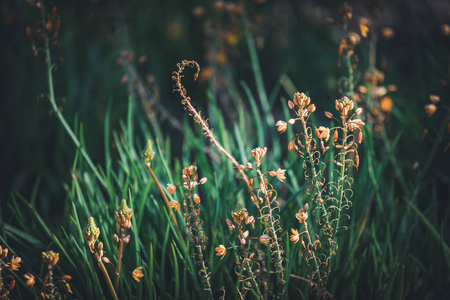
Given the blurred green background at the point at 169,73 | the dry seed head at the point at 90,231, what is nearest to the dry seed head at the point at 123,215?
the dry seed head at the point at 90,231

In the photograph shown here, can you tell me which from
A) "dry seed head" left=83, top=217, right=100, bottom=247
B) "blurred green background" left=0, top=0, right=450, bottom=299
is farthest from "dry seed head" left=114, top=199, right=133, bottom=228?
"blurred green background" left=0, top=0, right=450, bottom=299

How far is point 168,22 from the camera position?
3.67m

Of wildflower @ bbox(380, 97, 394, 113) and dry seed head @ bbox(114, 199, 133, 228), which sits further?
wildflower @ bbox(380, 97, 394, 113)

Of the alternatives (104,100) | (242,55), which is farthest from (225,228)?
(242,55)

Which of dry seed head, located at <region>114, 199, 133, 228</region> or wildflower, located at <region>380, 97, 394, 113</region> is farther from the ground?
dry seed head, located at <region>114, 199, 133, 228</region>

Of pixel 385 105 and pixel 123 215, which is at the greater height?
pixel 123 215

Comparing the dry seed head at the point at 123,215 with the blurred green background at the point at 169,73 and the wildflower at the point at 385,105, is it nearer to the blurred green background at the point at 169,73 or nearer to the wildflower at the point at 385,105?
the blurred green background at the point at 169,73

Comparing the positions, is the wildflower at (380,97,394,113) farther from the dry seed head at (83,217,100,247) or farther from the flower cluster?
the dry seed head at (83,217,100,247)

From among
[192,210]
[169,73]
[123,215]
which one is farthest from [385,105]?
[169,73]

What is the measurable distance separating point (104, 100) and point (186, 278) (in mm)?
1787

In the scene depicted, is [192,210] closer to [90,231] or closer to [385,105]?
[90,231]

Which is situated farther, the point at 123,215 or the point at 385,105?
the point at 385,105

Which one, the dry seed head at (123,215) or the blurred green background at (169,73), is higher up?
the dry seed head at (123,215)

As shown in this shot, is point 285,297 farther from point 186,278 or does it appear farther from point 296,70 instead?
point 296,70
